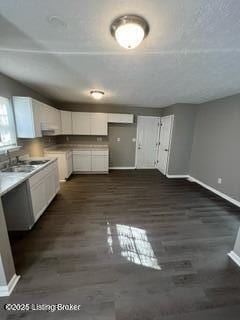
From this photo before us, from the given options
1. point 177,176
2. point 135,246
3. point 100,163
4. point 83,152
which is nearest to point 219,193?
point 177,176

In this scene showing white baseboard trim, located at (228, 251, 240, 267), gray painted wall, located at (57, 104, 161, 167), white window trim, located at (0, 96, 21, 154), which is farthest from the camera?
gray painted wall, located at (57, 104, 161, 167)

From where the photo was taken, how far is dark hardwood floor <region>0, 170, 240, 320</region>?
127cm

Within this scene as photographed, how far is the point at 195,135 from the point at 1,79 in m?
4.91

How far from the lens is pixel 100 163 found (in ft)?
Answer: 15.9

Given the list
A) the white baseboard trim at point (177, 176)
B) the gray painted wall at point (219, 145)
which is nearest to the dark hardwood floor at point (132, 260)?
the gray painted wall at point (219, 145)

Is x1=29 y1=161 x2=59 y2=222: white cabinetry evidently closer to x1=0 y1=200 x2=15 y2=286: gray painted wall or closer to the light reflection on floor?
x1=0 y1=200 x2=15 y2=286: gray painted wall

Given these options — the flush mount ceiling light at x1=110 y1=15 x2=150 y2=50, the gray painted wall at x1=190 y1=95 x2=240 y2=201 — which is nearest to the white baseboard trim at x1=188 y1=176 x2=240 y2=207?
the gray painted wall at x1=190 y1=95 x2=240 y2=201

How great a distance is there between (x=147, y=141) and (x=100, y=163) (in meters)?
2.05

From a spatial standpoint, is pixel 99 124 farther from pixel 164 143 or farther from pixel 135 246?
pixel 135 246

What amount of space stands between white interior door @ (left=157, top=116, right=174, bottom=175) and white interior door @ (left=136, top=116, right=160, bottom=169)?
24cm

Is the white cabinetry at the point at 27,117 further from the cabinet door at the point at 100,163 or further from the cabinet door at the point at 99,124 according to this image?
the cabinet door at the point at 100,163

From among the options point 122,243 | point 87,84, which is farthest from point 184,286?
point 87,84

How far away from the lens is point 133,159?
5.53 metres

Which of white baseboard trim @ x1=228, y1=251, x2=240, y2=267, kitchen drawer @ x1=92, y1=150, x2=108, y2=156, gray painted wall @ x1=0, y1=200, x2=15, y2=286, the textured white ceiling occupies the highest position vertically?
the textured white ceiling
